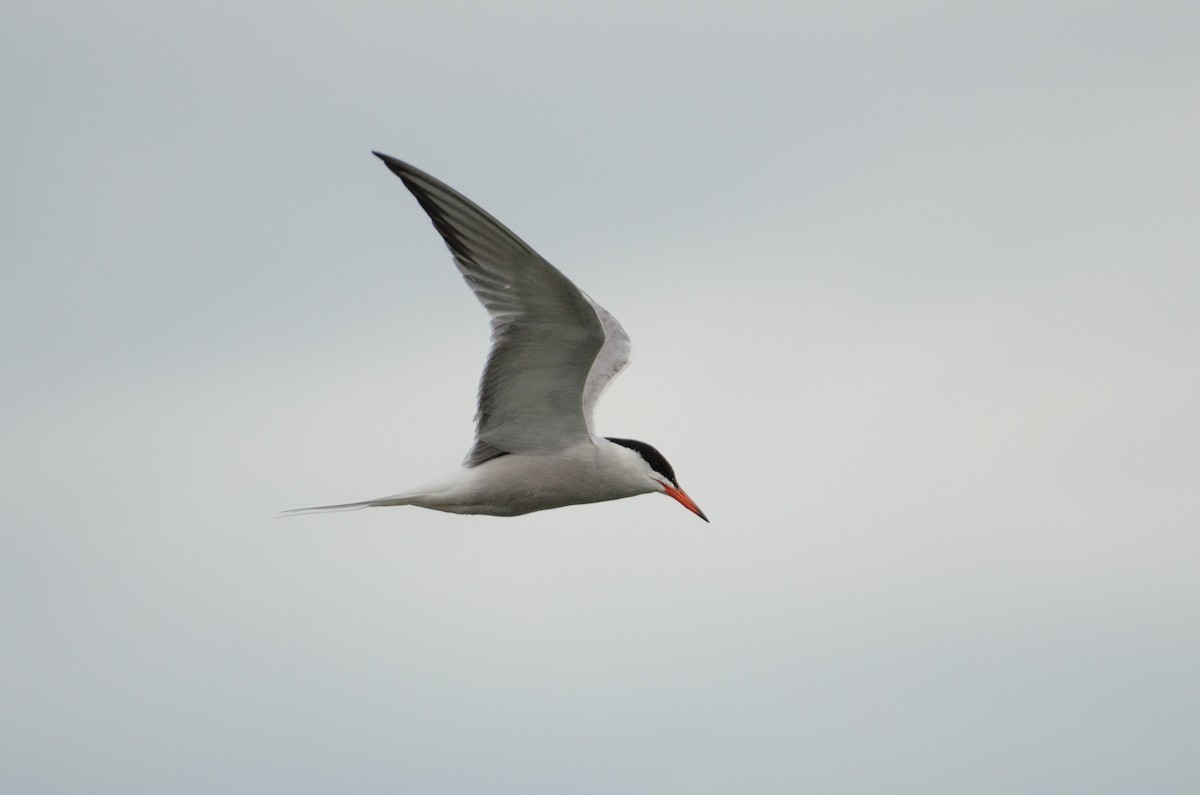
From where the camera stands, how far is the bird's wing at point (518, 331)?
884cm

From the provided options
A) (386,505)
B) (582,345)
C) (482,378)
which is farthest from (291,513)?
(582,345)

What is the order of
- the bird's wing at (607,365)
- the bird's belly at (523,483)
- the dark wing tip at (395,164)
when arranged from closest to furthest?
the dark wing tip at (395,164)
the bird's belly at (523,483)
the bird's wing at (607,365)

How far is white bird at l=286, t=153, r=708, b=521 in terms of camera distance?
29.4ft

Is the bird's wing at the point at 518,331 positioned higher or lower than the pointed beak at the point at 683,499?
higher

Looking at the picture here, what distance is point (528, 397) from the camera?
9.93 meters

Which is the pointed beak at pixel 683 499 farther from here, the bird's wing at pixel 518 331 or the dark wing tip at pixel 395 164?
the dark wing tip at pixel 395 164

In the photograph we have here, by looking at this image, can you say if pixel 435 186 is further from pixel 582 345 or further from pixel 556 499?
pixel 556 499

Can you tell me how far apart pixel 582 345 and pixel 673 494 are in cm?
165

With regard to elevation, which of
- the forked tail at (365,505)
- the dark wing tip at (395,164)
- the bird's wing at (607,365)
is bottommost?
the forked tail at (365,505)

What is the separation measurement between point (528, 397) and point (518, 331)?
0.71 meters

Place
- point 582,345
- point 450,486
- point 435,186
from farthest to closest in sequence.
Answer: point 450,486, point 582,345, point 435,186

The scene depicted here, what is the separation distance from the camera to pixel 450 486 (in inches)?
401

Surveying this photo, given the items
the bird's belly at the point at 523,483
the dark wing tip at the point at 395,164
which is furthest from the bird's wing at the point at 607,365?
the dark wing tip at the point at 395,164

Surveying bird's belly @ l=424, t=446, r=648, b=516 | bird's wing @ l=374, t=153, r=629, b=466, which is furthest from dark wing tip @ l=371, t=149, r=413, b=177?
bird's belly @ l=424, t=446, r=648, b=516
